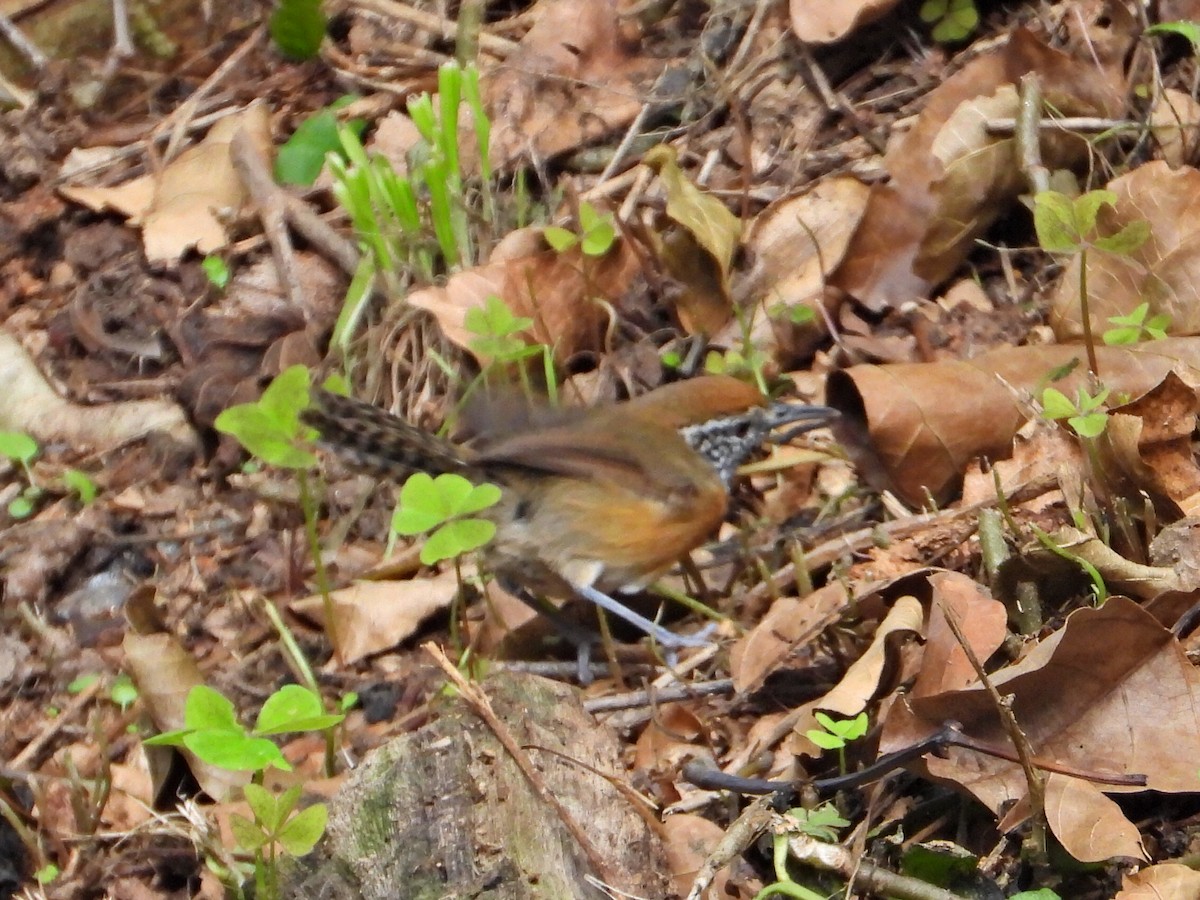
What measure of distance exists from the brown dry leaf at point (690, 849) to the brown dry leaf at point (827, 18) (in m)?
3.66

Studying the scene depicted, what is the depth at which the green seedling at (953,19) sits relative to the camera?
5.77 m

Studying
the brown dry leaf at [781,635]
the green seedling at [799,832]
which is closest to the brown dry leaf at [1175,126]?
the brown dry leaf at [781,635]

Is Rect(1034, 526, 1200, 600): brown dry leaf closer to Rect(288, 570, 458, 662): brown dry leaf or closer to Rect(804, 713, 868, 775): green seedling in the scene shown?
Rect(804, 713, 868, 775): green seedling

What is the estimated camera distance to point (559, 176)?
20.8 feet

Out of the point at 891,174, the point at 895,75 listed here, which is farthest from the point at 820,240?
the point at 895,75

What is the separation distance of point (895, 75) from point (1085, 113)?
3.12ft

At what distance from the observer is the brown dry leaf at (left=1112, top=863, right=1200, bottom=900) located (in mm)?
2668

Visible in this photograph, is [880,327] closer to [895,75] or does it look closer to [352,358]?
[895,75]

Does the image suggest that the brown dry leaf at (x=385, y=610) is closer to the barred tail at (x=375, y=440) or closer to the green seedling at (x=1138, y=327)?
the barred tail at (x=375, y=440)

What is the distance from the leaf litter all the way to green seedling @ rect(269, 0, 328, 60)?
4.4 inches

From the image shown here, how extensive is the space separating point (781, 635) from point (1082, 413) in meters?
0.98

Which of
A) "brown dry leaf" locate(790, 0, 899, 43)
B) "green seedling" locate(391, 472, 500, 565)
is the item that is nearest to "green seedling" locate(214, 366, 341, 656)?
"green seedling" locate(391, 472, 500, 565)

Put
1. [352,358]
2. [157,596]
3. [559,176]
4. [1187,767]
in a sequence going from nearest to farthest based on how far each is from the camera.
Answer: [1187,767], [157,596], [352,358], [559,176]

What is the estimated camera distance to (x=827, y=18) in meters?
5.78
